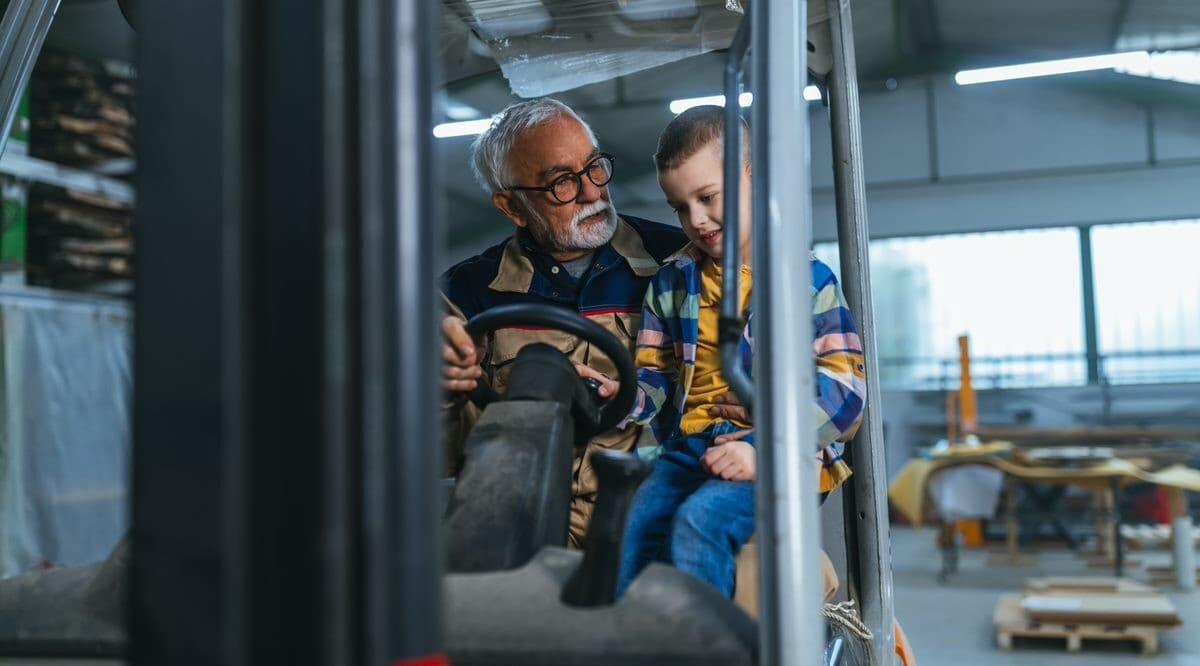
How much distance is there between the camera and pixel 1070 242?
1442 cm

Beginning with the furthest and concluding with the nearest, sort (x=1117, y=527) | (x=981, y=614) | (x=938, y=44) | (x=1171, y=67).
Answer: (x=938, y=44) → (x=1171, y=67) → (x=1117, y=527) → (x=981, y=614)

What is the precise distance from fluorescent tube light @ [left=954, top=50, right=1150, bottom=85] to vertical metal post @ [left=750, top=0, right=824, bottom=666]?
13835 millimetres

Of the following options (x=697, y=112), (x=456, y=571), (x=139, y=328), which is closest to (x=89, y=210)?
(x=697, y=112)

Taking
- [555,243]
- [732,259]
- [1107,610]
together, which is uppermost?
[555,243]

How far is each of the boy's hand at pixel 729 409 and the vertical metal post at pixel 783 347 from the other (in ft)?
2.71

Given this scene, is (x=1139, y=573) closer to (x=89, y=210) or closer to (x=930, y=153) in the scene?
(x=930, y=153)

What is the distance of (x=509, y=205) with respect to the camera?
276cm

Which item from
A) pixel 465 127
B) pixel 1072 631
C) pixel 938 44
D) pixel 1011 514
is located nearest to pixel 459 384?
pixel 465 127

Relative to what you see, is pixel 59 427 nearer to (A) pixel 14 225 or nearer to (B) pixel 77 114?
(A) pixel 14 225

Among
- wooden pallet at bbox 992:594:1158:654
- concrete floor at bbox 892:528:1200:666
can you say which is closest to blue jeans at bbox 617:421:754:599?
concrete floor at bbox 892:528:1200:666

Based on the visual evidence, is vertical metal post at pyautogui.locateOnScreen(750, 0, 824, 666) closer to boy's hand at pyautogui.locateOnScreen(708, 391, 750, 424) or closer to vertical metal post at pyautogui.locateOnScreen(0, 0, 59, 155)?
boy's hand at pyautogui.locateOnScreen(708, 391, 750, 424)

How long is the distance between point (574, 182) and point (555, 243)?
16 cm

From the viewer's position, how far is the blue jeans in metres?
1.71

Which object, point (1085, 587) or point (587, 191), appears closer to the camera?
point (587, 191)
